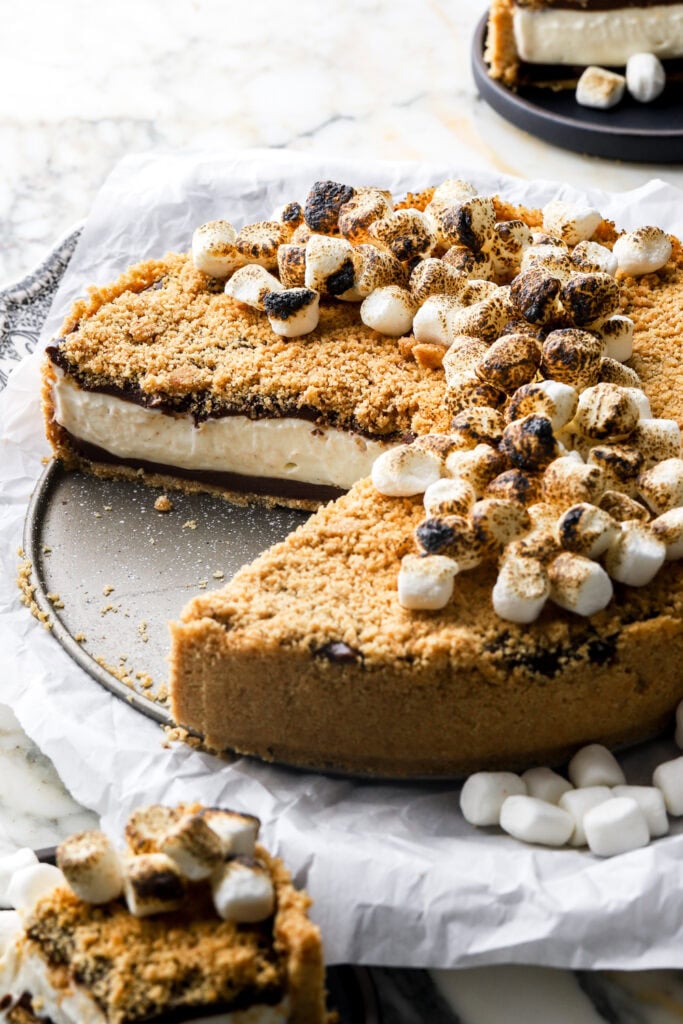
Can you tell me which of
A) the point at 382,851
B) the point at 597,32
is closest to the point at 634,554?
the point at 382,851

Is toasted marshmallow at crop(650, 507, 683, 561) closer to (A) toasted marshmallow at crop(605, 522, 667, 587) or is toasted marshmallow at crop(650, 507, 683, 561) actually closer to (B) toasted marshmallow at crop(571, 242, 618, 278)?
(A) toasted marshmallow at crop(605, 522, 667, 587)

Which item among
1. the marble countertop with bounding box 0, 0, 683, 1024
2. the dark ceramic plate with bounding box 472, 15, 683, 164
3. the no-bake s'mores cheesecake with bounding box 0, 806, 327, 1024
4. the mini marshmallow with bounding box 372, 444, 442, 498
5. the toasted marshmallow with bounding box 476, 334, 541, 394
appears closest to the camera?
the no-bake s'mores cheesecake with bounding box 0, 806, 327, 1024

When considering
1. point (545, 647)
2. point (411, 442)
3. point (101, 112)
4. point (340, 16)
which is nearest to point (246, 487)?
point (411, 442)

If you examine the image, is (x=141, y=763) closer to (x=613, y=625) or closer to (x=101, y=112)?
(x=613, y=625)

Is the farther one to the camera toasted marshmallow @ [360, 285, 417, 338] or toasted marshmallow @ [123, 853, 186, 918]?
toasted marshmallow @ [360, 285, 417, 338]

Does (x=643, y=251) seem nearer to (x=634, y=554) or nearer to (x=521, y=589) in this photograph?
(x=634, y=554)

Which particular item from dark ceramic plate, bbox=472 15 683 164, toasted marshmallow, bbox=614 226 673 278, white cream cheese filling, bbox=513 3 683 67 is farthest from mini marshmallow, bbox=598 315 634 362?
white cream cheese filling, bbox=513 3 683 67
